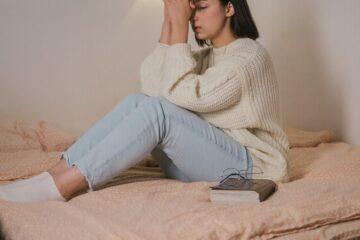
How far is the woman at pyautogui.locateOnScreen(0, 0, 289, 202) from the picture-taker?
1144 millimetres

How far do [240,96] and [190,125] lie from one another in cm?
17

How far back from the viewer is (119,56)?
2197 millimetres

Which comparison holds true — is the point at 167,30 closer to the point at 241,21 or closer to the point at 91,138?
the point at 241,21

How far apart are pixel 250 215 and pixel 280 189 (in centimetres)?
27

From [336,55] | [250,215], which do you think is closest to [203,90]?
[250,215]

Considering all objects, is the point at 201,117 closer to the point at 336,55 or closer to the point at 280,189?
the point at 280,189

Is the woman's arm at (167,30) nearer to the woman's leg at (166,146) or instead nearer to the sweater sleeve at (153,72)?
the sweater sleeve at (153,72)

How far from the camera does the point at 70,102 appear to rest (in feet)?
6.96

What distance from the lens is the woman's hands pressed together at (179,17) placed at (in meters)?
1.44

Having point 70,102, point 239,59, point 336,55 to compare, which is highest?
point 239,59

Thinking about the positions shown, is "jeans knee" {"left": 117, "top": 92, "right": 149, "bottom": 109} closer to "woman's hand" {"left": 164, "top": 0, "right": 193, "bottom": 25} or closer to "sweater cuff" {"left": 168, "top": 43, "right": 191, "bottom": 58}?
"sweater cuff" {"left": 168, "top": 43, "right": 191, "bottom": 58}

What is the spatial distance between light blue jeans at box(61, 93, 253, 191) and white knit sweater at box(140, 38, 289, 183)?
0.03m

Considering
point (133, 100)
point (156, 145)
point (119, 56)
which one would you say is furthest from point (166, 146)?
point (119, 56)

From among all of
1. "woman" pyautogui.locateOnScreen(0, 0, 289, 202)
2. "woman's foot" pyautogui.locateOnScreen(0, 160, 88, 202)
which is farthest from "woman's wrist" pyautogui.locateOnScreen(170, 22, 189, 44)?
"woman's foot" pyautogui.locateOnScreen(0, 160, 88, 202)
